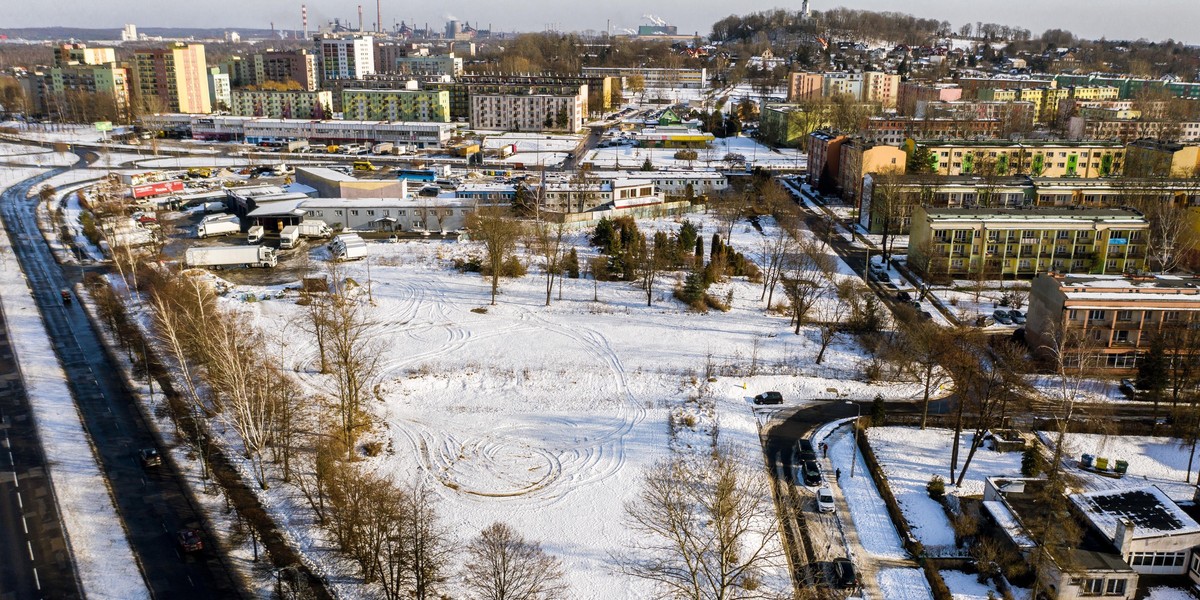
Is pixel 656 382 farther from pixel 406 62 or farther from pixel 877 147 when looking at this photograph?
pixel 406 62

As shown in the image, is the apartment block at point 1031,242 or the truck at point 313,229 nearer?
the apartment block at point 1031,242

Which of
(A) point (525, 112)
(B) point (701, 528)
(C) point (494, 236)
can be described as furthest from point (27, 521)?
(A) point (525, 112)

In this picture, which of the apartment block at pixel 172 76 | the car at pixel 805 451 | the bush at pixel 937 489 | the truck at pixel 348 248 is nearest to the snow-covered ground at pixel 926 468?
the bush at pixel 937 489

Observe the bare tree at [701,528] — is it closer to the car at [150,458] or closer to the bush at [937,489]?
A: the bush at [937,489]

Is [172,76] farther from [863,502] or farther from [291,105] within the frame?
[863,502]

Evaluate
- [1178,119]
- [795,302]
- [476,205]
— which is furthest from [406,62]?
[795,302]

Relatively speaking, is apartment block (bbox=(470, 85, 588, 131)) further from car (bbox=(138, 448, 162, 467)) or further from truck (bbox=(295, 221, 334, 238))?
car (bbox=(138, 448, 162, 467))
